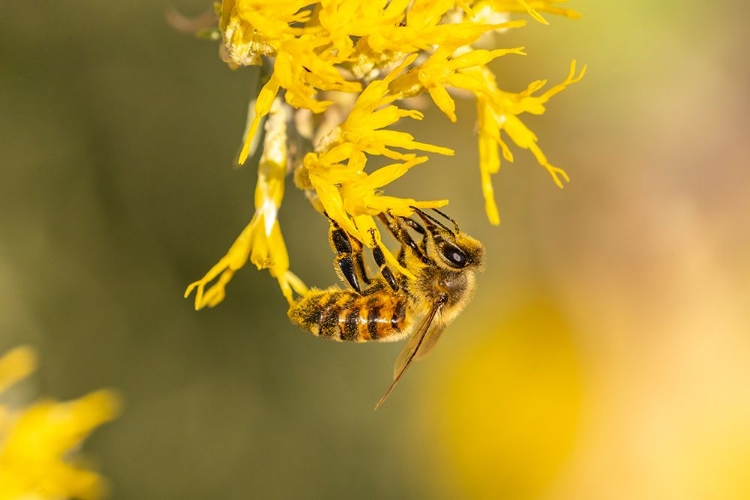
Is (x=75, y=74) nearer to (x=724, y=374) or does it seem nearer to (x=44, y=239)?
(x=44, y=239)

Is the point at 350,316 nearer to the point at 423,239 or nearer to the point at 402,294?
the point at 402,294

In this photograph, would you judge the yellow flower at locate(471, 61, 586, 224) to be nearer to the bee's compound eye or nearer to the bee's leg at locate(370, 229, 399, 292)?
the bee's compound eye

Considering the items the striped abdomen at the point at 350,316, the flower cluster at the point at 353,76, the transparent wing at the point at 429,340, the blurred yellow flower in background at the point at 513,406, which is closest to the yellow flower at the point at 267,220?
the flower cluster at the point at 353,76

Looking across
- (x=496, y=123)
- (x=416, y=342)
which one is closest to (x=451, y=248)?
(x=416, y=342)

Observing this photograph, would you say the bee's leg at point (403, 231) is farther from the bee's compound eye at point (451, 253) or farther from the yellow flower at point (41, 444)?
the yellow flower at point (41, 444)

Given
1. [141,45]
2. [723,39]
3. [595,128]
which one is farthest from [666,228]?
[141,45]

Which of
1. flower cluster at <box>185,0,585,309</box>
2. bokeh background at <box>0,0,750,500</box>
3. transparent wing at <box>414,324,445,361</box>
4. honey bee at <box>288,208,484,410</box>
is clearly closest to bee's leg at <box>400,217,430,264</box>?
honey bee at <box>288,208,484,410</box>
